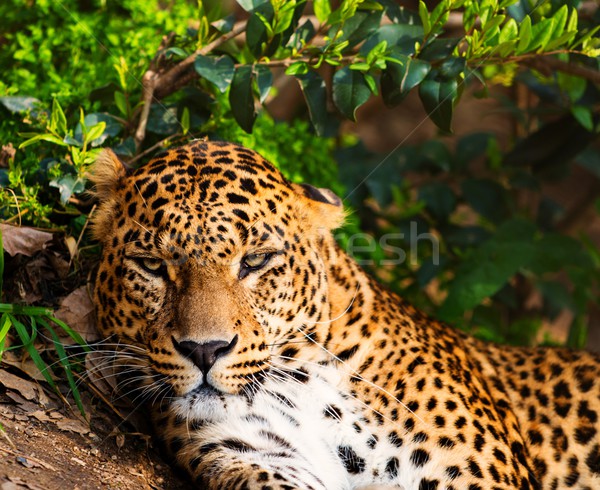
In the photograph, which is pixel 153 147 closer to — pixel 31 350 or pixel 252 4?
pixel 252 4

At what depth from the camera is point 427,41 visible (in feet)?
A: 17.6

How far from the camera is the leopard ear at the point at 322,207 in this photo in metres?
4.90

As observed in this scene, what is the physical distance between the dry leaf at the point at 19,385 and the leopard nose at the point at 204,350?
3.15 feet

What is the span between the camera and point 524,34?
514 centimetres

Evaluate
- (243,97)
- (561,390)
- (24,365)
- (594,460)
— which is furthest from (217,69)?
(594,460)

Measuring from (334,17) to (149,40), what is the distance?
1994 mm

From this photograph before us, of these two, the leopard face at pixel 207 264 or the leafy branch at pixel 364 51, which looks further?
the leafy branch at pixel 364 51

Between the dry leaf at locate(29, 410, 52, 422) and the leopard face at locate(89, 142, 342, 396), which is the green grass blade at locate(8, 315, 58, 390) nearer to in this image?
the dry leaf at locate(29, 410, 52, 422)

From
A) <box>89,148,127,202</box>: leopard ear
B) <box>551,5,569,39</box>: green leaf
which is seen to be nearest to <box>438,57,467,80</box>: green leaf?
<box>551,5,569,39</box>: green leaf

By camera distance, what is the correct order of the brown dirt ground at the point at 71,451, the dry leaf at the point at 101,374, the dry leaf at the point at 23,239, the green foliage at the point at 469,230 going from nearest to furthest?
the brown dirt ground at the point at 71,451
the dry leaf at the point at 101,374
the dry leaf at the point at 23,239
the green foliage at the point at 469,230

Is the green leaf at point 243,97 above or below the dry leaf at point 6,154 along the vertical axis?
above

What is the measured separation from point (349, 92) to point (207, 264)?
166 cm

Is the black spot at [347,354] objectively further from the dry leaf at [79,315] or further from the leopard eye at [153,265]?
the dry leaf at [79,315]

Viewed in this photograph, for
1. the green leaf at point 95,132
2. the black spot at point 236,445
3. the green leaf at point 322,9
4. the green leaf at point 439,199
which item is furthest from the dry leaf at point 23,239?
the green leaf at point 439,199
